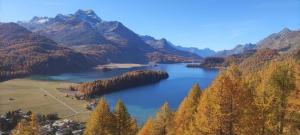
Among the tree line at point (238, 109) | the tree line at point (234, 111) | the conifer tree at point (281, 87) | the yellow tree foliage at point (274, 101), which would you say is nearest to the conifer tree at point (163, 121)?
the tree line at point (238, 109)

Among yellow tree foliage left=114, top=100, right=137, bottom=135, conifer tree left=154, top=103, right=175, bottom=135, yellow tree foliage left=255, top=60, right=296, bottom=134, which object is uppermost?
yellow tree foliage left=255, top=60, right=296, bottom=134

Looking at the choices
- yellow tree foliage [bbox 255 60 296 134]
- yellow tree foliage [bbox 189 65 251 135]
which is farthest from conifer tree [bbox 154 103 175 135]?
yellow tree foliage [bbox 189 65 251 135]

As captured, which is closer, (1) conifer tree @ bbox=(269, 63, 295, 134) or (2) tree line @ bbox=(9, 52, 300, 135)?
(2) tree line @ bbox=(9, 52, 300, 135)

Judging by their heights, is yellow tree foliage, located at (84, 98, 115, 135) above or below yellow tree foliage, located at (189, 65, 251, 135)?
below

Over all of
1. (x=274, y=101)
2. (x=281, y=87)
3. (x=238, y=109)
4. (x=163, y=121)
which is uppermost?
(x=281, y=87)

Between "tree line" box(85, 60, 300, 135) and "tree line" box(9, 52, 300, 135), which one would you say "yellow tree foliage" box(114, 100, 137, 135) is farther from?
"tree line" box(85, 60, 300, 135)

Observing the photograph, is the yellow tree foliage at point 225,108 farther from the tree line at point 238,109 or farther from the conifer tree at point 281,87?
the conifer tree at point 281,87

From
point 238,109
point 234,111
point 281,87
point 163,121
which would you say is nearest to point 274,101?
point 281,87

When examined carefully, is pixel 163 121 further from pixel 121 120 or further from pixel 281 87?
pixel 281 87

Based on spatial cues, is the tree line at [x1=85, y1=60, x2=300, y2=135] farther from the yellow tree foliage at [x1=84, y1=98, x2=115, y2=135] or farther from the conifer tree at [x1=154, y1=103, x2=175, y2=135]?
the conifer tree at [x1=154, y1=103, x2=175, y2=135]

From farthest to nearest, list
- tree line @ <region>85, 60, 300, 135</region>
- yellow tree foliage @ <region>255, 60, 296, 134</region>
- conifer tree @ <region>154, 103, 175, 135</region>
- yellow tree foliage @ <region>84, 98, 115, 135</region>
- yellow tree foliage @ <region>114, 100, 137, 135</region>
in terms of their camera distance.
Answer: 1. conifer tree @ <region>154, 103, 175, 135</region>
2. yellow tree foliage @ <region>114, 100, 137, 135</region>
3. yellow tree foliage @ <region>84, 98, 115, 135</region>
4. yellow tree foliage @ <region>255, 60, 296, 134</region>
5. tree line @ <region>85, 60, 300, 135</region>

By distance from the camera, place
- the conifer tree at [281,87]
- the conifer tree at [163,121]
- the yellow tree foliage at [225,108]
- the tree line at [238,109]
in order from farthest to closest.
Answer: the conifer tree at [163,121] → the conifer tree at [281,87] → the tree line at [238,109] → the yellow tree foliage at [225,108]

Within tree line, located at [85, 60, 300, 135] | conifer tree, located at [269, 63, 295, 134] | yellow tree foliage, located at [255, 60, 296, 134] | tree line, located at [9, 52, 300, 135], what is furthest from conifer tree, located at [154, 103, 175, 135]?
yellow tree foliage, located at [255, 60, 296, 134]

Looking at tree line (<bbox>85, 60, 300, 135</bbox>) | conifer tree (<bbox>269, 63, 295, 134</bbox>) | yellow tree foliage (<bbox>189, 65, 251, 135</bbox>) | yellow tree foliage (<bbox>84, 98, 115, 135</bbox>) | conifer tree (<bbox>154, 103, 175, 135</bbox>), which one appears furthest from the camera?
conifer tree (<bbox>154, 103, 175, 135</bbox>)
